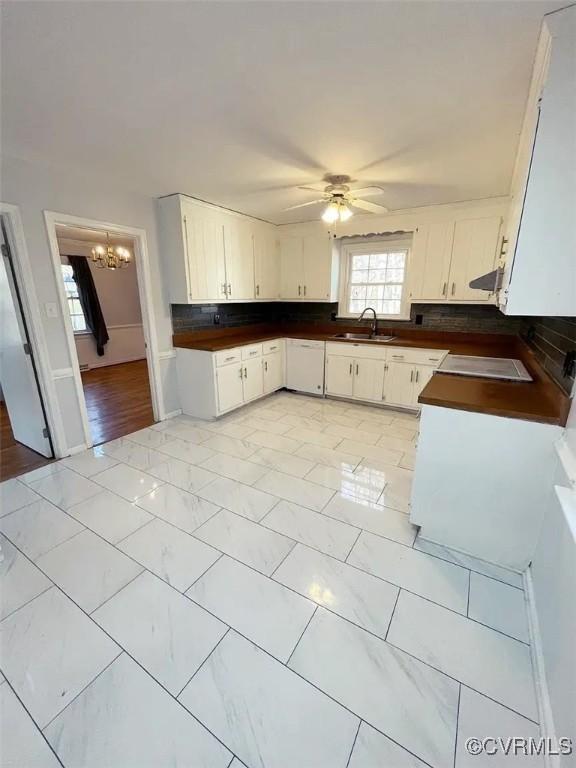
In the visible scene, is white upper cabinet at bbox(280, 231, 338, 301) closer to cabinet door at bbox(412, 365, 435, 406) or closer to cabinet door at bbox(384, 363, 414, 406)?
cabinet door at bbox(384, 363, 414, 406)

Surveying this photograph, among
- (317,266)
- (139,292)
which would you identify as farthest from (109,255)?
(317,266)

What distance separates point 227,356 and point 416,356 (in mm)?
2197

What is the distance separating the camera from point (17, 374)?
114 inches

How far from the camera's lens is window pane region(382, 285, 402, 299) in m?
4.27

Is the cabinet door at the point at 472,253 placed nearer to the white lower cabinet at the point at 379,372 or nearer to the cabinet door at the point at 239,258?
the white lower cabinet at the point at 379,372

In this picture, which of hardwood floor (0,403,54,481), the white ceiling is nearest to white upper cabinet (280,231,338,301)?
the white ceiling

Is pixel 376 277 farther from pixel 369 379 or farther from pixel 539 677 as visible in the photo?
pixel 539 677

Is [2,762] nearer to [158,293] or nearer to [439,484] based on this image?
[439,484]

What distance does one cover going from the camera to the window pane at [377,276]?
171 inches

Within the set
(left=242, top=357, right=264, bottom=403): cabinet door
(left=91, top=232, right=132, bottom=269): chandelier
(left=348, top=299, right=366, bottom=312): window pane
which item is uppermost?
(left=91, top=232, right=132, bottom=269): chandelier

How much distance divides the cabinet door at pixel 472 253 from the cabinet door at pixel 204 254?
2685 mm

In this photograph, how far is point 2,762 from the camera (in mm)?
1025

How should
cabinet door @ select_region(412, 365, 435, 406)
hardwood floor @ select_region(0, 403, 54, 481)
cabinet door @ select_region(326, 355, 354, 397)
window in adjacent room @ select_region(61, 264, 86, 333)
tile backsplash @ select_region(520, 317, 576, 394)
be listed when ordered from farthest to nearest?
window in adjacent room @ select_region(61, 264, 86, 333) → cabinet door @ select_region(326, 355, 354, 397) → cabinet door @ select_region(412, 365, 435, 406) → hardwood floor @ select_region(0, 403, 54, 481) → tile backsplash @ select_region(520, 317, 576, 394)

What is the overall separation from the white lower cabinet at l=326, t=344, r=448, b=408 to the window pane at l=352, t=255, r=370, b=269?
124cm
